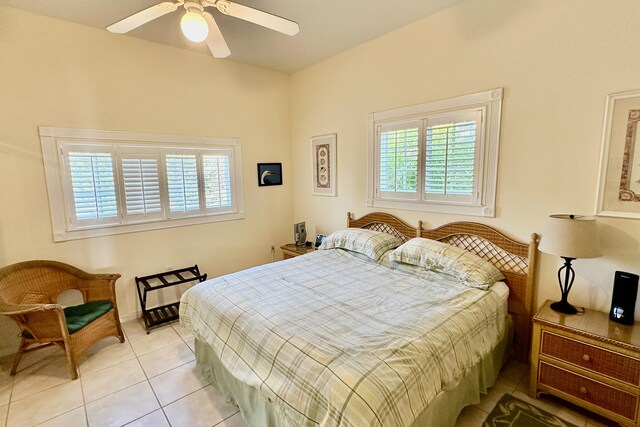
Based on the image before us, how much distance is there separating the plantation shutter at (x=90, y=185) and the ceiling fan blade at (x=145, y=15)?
1.39m

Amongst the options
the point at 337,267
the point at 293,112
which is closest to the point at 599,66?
the point at 337,267

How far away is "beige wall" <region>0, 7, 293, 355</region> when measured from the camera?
260 cm

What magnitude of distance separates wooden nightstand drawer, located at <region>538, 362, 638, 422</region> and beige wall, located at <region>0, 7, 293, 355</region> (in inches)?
133

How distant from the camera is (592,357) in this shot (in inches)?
71.7

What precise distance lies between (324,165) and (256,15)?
2193 millimetres

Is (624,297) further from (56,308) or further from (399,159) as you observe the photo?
(56,308)

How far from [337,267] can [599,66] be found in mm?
2435

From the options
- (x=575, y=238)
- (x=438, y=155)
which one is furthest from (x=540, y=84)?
(x=575, y=238)

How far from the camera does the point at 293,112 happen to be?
4.42 meters

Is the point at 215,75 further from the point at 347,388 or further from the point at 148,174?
the point at 347,388

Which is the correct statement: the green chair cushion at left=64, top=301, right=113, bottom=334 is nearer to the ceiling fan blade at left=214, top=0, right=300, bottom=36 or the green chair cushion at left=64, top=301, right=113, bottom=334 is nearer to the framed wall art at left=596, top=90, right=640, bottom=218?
the ceiling fan blade at left=214, top=0, right=300, bottom=36

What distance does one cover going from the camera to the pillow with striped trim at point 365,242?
3012mm

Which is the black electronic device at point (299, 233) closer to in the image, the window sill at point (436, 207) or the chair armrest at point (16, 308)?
the window sill at point (436, 207)

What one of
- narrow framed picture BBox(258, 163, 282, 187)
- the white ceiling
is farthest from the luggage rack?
the white ceiling
